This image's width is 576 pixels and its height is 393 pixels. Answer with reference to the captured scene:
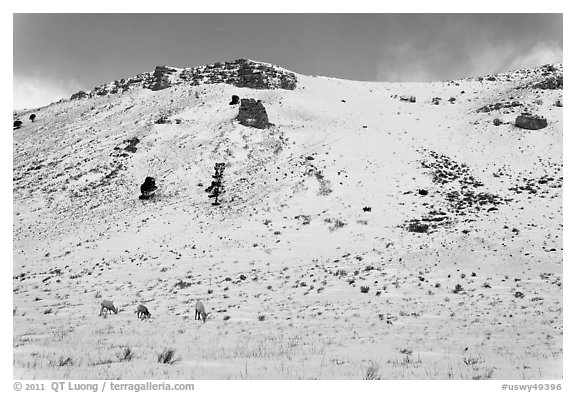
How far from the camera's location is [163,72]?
74.4 meters

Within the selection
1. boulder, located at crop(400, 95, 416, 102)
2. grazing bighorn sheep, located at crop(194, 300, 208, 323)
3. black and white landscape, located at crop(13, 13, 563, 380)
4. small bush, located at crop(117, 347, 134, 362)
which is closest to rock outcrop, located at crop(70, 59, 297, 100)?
black and white landscape, located at crop(13, 13, 563, 380)

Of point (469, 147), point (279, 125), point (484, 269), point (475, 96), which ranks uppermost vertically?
point (475, 96)

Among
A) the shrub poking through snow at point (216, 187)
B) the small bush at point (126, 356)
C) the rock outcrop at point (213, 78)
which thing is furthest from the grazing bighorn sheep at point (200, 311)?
the rock outcrop at point (213, 78)

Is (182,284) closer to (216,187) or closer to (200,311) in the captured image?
(200,311)

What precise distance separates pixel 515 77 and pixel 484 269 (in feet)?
232

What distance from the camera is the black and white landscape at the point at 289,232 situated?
9953 mm

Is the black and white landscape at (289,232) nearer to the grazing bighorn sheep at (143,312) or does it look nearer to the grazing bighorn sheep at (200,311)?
the grazing bighorn sheep at (143,312)

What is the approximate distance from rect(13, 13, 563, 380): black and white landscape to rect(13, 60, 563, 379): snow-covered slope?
6.2 inches

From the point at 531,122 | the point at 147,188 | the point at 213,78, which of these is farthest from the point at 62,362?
the point at 213,78

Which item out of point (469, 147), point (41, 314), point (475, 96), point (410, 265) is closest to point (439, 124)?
point (469, 147)

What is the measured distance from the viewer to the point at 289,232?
101 ft

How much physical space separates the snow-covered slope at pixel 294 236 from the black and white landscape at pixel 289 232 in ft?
0.52
